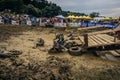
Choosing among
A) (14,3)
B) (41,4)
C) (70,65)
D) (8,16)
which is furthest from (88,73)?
(41,4)

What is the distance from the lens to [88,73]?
9.39m

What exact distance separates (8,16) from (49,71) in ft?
73.2

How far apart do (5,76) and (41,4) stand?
47.9m

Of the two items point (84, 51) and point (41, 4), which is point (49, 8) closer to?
point (41, 4)

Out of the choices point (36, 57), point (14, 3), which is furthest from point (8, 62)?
point (14, 3)

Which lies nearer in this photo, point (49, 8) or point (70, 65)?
point (70, 65)

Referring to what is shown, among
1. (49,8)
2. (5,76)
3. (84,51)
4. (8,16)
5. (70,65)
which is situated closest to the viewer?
(5,76)

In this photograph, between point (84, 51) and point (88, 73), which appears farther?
point (84, 51)

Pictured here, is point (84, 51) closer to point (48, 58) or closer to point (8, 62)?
point (48, 58)

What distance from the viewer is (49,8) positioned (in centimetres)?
5031

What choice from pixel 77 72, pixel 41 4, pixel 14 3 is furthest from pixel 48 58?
pixel 41 4

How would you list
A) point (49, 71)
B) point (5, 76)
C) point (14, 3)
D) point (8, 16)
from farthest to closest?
point (14, 3)
point (8, 16)
point (49, 71)
point (5, 76)

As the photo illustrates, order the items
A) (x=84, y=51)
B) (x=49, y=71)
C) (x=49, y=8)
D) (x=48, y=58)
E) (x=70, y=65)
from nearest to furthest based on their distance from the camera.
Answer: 1. (x=49, y=71)
2. (x=70, y=65)
3. (x=48, y=58)
4. (x=84, y=51)
5. (x=49, y=8)

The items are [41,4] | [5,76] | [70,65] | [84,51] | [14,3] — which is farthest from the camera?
[41,4]
